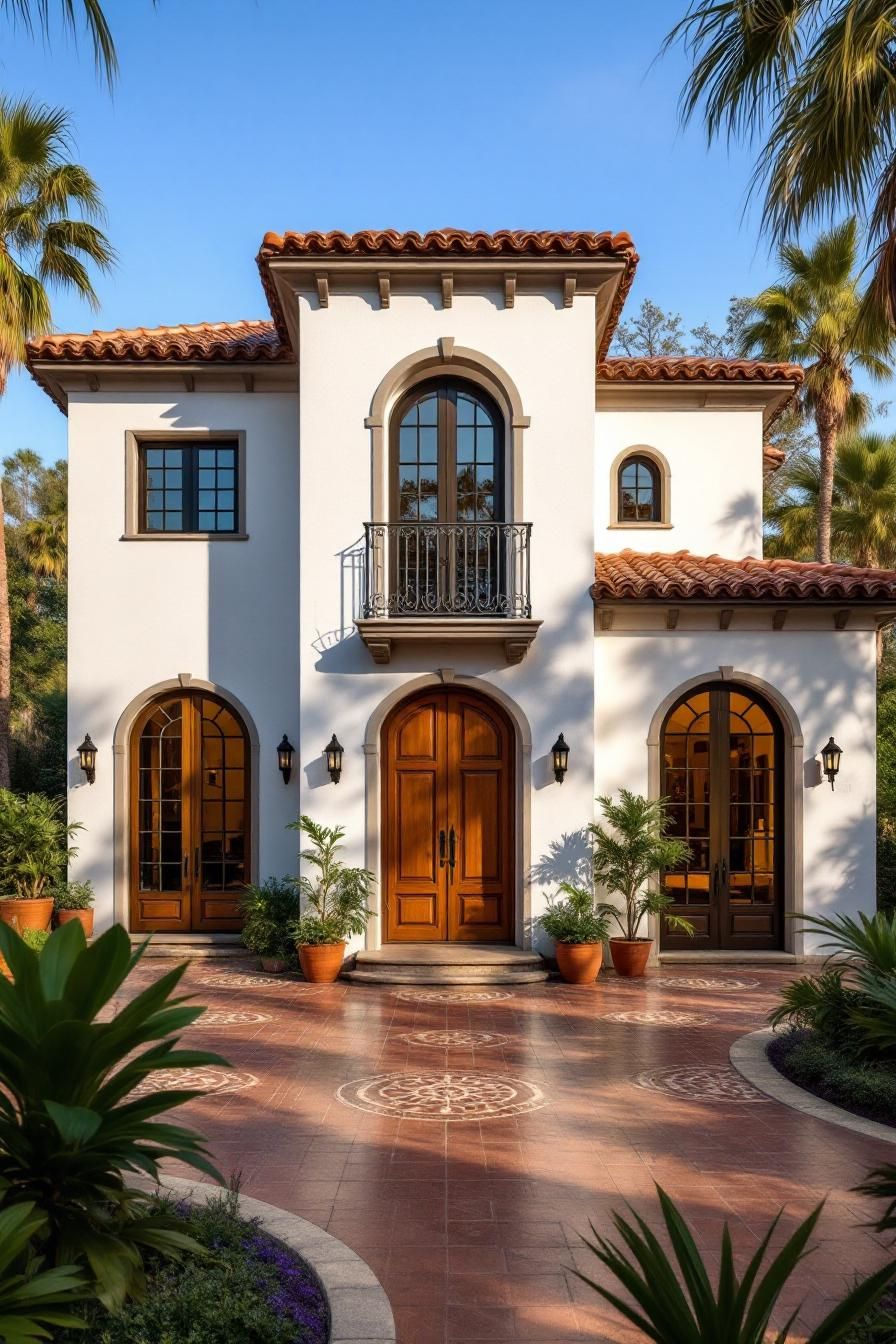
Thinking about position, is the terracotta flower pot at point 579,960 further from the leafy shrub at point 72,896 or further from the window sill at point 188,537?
the window sill at point 188,537

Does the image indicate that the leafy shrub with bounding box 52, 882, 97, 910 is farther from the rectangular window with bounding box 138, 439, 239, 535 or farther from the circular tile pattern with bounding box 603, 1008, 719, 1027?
the circular tile pattern with bounding box 603, 1008, 719, 1027

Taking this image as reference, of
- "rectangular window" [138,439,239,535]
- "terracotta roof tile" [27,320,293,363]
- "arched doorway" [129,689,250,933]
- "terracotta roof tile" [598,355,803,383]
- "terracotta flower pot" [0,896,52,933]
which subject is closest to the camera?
"terracotta flower pot" [0,896,52,933]

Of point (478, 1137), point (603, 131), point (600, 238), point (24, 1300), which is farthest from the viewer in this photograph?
point (600, 238)

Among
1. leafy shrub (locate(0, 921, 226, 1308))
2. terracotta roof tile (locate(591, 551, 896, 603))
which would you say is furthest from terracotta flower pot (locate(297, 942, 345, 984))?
leafy shrub (locate(0, 921, 226, 1308))

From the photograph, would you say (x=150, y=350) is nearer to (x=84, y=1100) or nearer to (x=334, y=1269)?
(x=84, y=1100)

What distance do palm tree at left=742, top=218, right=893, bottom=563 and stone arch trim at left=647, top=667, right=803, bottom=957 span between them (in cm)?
917

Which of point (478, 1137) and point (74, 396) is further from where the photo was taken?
point (74, 396)

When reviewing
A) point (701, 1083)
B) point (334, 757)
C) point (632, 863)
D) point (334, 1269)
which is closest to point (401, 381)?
point (334, 757)

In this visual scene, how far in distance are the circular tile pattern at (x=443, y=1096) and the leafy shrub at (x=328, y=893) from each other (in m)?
3.50

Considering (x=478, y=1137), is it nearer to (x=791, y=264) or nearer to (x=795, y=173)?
(x=795, y=173)

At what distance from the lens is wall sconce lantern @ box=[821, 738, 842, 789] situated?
12.4 m

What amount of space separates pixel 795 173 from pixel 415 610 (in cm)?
598

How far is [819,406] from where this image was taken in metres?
21.9

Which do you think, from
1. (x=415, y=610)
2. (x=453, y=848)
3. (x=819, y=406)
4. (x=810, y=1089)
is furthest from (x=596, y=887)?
(x=819, y=406)
